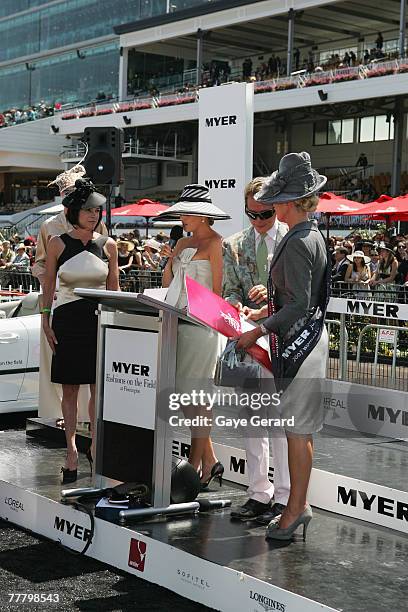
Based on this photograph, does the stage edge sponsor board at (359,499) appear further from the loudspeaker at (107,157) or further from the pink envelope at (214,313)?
the loudspeaker at (107,157)

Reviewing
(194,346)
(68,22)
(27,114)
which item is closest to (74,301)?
(194,346)

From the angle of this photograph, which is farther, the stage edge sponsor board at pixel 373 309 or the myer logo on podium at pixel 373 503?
the stage edge sponsor board at pixel 373 309

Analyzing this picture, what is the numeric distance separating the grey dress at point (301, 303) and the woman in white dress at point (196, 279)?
745 mm

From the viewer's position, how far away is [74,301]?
5750mm

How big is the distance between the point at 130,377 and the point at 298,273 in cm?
124

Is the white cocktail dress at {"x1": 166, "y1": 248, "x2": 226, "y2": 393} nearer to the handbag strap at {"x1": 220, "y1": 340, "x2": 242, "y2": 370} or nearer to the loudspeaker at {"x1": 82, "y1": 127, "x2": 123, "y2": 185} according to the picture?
the handbag strap at {"x1": 220, "y1": 340, "x2": 242, "y2": 370}

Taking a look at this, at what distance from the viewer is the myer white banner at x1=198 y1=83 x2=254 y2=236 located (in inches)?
339

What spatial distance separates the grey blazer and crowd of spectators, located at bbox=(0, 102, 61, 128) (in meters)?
49.0

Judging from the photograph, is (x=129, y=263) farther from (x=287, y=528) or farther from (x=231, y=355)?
(x=287, y=528)

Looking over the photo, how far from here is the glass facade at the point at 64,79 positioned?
5091 centimetres

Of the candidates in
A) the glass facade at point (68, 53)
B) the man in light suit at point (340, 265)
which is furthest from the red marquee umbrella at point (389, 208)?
the glass facade at point (68, 53)

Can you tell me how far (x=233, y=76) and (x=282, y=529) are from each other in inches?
1641

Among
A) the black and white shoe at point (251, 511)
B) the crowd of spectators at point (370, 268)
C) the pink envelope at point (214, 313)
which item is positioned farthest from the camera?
the crowd of spectators at point (370, 268)

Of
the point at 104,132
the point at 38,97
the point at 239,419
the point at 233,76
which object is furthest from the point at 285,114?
the point at 239,419
